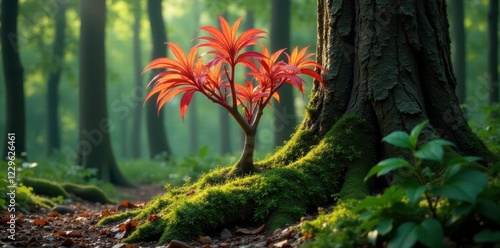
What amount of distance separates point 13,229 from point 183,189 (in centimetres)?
149

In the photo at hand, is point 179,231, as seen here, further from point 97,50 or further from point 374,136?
point 97,50

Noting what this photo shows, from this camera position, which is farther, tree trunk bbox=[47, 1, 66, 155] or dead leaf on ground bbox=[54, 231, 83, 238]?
tree trunk bbox=[47, 1, 66, 155]

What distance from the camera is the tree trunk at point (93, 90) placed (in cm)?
1108

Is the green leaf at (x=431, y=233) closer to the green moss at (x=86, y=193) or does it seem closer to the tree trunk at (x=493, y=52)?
the green moss at (x=86, y=193)

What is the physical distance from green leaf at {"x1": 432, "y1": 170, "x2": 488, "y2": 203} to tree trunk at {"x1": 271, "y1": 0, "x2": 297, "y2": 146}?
9.90m

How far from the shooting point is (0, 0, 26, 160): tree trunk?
35.6ft

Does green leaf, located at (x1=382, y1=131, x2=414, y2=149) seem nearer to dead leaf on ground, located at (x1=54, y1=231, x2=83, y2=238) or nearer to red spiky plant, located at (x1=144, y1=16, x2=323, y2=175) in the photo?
red spiky plant, located at (x1=144, y1=16, x2=323, y2=175)

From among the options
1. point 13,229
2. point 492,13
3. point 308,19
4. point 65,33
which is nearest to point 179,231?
point 13,229

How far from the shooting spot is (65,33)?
22.2m

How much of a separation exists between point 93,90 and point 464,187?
9.57 meters

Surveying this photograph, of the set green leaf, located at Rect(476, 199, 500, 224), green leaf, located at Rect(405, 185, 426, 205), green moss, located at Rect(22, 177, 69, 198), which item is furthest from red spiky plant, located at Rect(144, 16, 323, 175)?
green moss, located at Rect(22, 177, 69, 198)

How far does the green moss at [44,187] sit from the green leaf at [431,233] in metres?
6.30

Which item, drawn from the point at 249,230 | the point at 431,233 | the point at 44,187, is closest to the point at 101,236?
the point at 249,230

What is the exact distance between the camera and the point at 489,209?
2.71 meters
